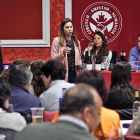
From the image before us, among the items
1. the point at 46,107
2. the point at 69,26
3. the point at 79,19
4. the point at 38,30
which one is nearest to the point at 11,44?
the point at 38,30

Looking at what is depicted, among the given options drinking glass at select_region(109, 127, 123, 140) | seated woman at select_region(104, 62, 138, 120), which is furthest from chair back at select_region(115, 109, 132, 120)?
drinking glass at select_region(109, 127, 123, 140)

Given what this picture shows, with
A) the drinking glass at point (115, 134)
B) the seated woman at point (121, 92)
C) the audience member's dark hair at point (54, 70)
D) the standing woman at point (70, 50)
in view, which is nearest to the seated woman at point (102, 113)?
the drinking glass at point (115, 134)

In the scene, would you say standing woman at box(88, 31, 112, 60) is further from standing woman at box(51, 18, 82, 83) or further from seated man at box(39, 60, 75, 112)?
seated man at box(39, 60, 75, 112)

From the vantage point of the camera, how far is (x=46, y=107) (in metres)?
3.15

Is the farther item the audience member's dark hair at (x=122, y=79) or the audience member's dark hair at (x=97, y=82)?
the audience member's dark hair at (x=122, y=79)

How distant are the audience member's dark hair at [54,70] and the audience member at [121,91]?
48 centimetres

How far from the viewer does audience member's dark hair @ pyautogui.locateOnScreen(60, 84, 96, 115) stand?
4.51ft

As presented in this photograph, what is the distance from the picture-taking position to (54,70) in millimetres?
3449

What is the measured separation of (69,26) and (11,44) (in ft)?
6.14

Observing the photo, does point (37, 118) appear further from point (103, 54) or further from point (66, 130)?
point (103, 54)

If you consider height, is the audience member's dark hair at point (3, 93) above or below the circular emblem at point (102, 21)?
→ below

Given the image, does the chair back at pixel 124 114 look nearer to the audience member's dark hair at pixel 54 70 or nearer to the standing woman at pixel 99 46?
the audience member's dark hair at pixel 54 70

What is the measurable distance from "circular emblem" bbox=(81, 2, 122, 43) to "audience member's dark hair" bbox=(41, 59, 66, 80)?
3394mm

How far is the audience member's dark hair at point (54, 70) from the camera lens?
11.2 feet
